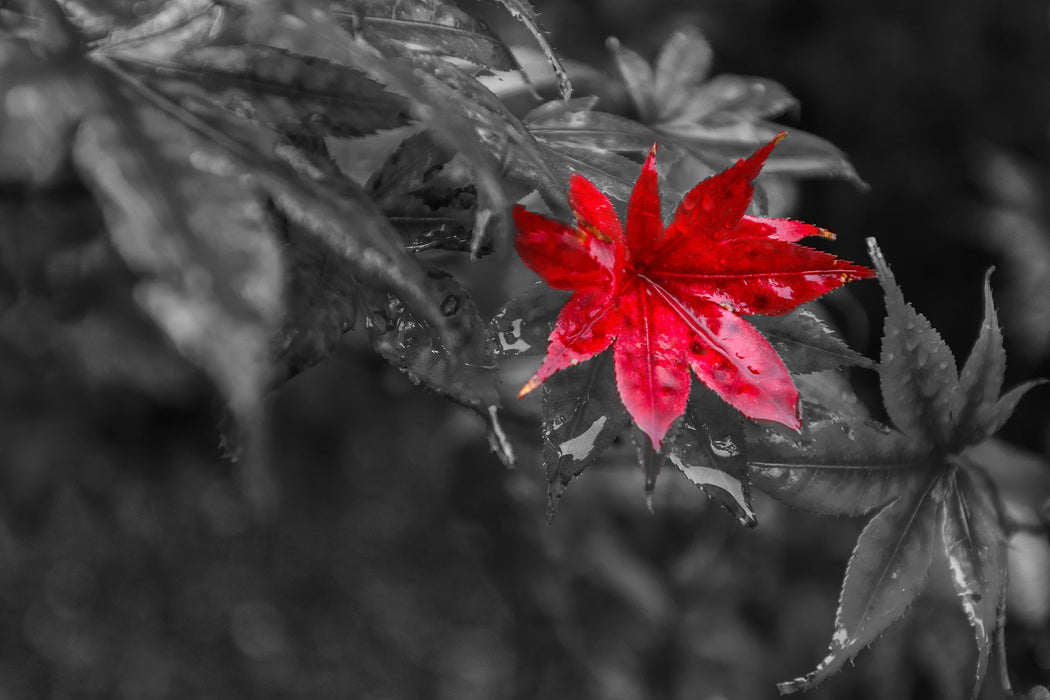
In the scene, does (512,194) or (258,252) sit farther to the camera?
(512,194)

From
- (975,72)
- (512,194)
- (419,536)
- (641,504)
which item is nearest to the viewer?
(512,194)

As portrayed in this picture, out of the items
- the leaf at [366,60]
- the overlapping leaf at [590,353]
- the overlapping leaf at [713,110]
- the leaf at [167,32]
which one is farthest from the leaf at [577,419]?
the overlapping leaf at [713,110]

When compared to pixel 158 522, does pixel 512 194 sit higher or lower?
higher

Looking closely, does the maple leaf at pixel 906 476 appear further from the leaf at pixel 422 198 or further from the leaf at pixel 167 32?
the leaf at pixel 167 32

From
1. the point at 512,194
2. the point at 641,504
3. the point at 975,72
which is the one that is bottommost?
the point at 641,504

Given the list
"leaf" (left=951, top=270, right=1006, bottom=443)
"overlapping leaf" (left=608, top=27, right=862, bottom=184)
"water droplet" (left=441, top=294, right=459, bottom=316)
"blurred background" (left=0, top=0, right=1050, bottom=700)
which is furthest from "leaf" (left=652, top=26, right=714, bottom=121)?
"water droplet" (left=441, top=294, right=459, bottom=316)

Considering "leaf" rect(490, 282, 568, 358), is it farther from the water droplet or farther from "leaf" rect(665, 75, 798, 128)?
"leaf" rect(665, 75, 798, 128)

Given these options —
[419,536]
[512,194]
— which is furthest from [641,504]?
[512,194]

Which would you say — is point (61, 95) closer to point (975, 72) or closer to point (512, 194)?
point (512, 194)

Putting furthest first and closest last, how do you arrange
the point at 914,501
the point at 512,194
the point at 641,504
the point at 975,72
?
the point at 975,72 → the point at 641,504 → the point at 914,501 → the point at 512,194
